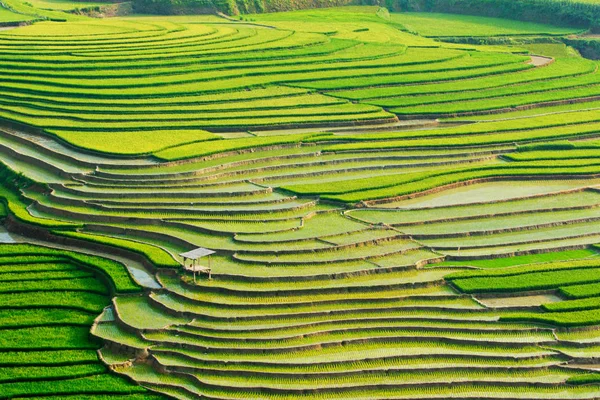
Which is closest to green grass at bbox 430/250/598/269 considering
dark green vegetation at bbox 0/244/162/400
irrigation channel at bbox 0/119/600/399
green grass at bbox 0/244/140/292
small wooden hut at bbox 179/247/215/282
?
irrigation channel at bbox 0/119/600/399

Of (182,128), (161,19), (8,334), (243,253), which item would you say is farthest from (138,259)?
(161,19)

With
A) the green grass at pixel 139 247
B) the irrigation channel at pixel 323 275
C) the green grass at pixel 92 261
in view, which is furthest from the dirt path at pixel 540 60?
the green grass at pixel 92 261

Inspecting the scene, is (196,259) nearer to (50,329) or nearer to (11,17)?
(50,329)

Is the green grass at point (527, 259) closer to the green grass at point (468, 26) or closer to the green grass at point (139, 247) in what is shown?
the green grass at point (139, 247)

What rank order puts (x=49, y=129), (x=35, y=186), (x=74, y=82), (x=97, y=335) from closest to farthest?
(x=97, y=335) → (x=35, y=186) → (x=49, y=129) → (x=74, y=82)

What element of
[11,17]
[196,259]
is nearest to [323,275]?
[196,259]

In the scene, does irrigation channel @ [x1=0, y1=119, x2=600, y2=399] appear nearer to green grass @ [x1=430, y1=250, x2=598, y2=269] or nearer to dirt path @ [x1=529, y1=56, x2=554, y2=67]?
green grass @ [x1=430, y1=250, x2=598, y2=269]

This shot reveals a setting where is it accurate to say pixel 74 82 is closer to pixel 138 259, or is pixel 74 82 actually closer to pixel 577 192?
pixel 138 259

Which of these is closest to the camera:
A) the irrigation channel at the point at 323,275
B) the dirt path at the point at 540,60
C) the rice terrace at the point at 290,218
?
the irrigation channel at the point at 323,275
